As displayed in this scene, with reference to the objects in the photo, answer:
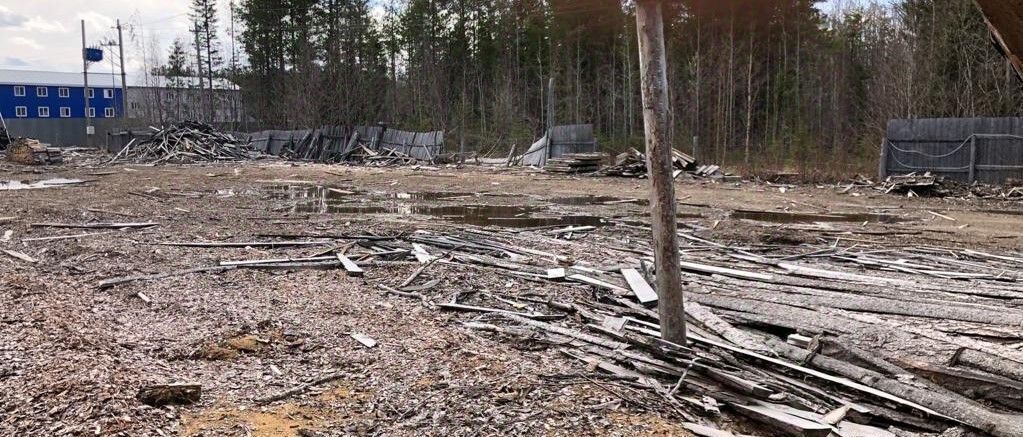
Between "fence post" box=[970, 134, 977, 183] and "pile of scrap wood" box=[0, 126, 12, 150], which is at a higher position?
"pile of scrap wood" box=[0, 126, 12, 150]

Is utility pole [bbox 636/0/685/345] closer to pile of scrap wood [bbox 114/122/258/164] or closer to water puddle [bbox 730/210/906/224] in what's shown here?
water puddle [bbox 730/210/906/224]

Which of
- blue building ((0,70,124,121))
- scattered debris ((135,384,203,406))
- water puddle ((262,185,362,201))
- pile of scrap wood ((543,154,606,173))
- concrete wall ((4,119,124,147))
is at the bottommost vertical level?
scattered debris ((135,384,203,406))

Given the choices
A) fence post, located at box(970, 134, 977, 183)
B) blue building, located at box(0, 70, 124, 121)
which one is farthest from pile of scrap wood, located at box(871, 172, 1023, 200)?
blue building, located at box(0, 70, 124, 121)

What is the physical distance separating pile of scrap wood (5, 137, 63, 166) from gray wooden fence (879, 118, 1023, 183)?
34.0 metres

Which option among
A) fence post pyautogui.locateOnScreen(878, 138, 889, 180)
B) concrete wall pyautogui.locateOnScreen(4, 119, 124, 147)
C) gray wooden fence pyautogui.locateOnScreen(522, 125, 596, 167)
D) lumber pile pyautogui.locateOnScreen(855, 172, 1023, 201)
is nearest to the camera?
lumber pile pyautogui.locateOnScreen(855, 172, 1023, 201)

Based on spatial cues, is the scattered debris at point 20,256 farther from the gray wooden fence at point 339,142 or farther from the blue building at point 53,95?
the blue building at point 53,95

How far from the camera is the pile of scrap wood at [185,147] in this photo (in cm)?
3488

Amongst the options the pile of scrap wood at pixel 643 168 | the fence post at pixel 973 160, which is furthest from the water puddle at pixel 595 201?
the fence post at pixel 973 160

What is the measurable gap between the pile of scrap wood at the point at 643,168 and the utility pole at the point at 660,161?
18746mm

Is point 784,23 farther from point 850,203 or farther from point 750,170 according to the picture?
point 850,203

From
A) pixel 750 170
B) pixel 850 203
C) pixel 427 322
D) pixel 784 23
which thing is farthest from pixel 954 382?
pixel 784 23

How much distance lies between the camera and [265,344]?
518 cm

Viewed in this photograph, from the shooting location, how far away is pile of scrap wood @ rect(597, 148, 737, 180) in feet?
76.1

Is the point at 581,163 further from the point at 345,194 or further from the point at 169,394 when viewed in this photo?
the point at 169,394
